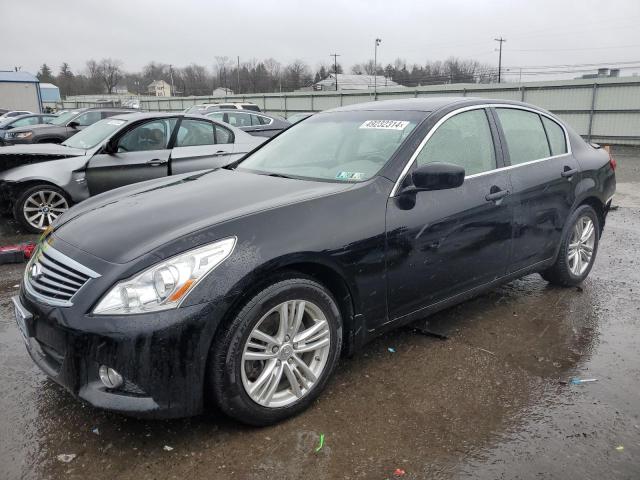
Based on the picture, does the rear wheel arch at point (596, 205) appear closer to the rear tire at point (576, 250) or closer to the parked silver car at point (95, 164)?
the rear tire at point (576, 250)

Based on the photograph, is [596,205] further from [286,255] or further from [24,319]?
[24,319]

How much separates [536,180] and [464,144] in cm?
78

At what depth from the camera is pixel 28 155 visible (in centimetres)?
719

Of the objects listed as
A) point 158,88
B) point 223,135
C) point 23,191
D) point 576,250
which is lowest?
point 576,250

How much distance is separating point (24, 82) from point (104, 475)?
4709 cm

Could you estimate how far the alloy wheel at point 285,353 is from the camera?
260 cm

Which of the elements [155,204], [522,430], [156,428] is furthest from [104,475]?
[522,430]

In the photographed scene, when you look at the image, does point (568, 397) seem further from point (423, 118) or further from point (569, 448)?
point (423, 118)

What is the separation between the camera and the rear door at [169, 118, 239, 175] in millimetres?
7219

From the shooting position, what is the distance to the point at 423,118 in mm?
3496

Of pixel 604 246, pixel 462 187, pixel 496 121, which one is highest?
Answer: pixel 496 121

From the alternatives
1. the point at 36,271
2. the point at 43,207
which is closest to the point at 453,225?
the point at 36,271

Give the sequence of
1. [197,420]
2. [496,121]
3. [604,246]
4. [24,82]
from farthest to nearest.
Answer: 1. [24,82]
2. [604,246]
3. [496,121]
4. [197,420]

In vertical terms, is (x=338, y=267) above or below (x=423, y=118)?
below
